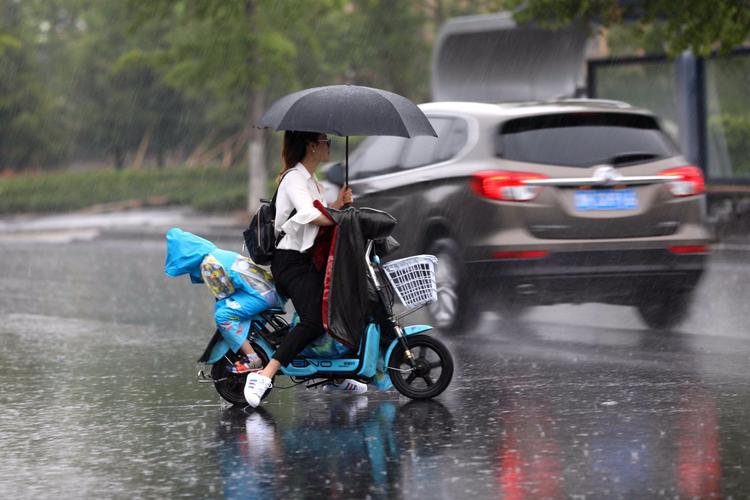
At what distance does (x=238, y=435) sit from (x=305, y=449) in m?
0.53

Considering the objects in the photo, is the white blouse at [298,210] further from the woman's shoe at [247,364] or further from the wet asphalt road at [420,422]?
the wet asphalt road at [420,422]

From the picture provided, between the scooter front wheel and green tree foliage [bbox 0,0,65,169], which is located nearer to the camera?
the scooter front wheel

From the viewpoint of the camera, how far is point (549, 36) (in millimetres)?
22172

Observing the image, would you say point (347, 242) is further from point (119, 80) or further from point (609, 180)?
point (119, 80)

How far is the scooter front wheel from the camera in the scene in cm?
791

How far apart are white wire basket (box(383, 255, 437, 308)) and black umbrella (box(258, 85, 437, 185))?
538 millimetres

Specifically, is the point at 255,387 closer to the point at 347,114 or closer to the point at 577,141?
the point at 347,114

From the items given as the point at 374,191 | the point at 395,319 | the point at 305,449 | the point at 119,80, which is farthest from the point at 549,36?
the point at 119,80

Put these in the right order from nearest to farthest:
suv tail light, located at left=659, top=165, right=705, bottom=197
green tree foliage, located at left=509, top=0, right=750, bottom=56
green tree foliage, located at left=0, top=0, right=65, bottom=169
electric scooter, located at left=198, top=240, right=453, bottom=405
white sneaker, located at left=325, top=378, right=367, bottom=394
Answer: electric scooter, located at left=198, top=240, right=453, bottom=405 → white sneaker, located at left=325, top=378, right=367, bottom=394 → suv tail light, located at left=659, top=165, right=705, bottom=197 → green tree foliage, located at left=509, top=0, right=750, bottom=56 → green tree foliage, located at left=0, top=0, right=65, bottom=169

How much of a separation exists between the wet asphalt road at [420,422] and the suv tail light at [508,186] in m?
1.05

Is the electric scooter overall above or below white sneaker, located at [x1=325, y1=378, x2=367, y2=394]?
above

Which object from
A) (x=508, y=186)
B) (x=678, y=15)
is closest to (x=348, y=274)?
(x=508, y=186)

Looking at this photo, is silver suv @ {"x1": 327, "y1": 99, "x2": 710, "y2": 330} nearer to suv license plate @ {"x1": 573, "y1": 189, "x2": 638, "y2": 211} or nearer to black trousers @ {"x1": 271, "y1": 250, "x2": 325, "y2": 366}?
suv license plate @ {"x1": 573, "y1": 189, "x2": 638, "y2": 211}

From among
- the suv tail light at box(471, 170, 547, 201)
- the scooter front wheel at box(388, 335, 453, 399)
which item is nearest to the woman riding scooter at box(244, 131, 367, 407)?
the scooter front wheel at box(388, 335, 453, 399)
